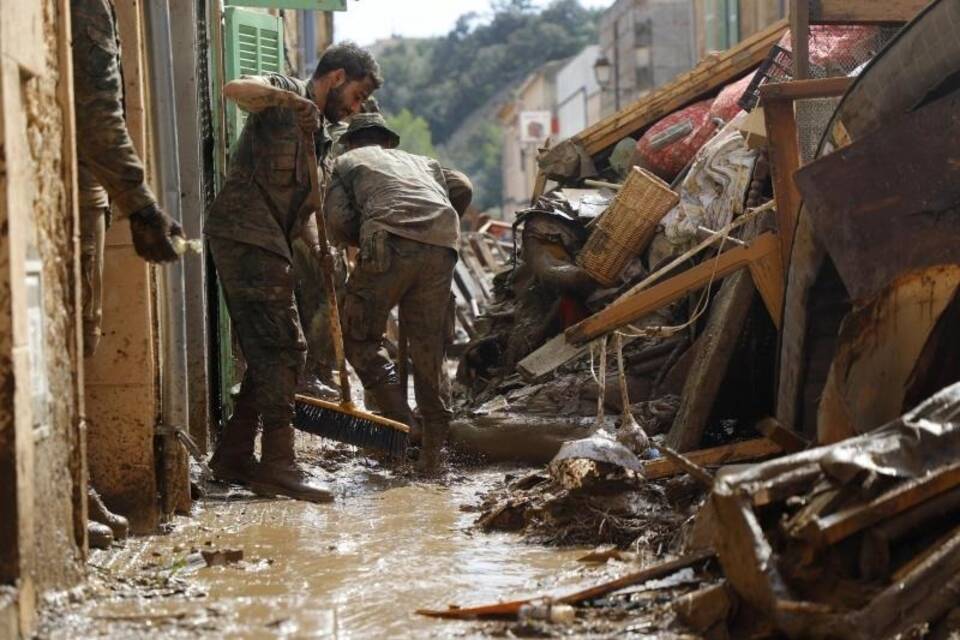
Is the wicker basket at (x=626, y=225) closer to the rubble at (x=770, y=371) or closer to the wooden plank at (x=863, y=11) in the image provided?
the rubble at (x=770, y=371)

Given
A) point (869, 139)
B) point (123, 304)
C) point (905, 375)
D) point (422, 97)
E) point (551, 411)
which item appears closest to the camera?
point (905, 375)

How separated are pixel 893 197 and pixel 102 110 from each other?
2.79 meters

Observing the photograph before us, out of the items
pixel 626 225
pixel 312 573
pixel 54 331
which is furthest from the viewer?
pixel 626 225

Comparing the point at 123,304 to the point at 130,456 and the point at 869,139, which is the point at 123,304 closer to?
the point at 130,456

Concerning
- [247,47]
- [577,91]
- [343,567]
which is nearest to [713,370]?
[343,567]

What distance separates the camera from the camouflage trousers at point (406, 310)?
26.2ft

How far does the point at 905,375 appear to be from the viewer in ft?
16.3

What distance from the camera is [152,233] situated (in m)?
5.34

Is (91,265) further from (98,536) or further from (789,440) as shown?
(789,440)

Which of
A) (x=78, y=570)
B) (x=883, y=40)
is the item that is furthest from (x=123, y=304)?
(x=883, y=40)

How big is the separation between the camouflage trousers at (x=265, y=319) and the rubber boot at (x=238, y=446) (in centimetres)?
18

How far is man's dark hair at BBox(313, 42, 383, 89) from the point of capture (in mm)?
7406

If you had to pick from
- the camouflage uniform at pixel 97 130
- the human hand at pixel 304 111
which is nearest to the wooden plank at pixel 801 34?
the human hand at pixel 304 111

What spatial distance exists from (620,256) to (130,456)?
170 inches
